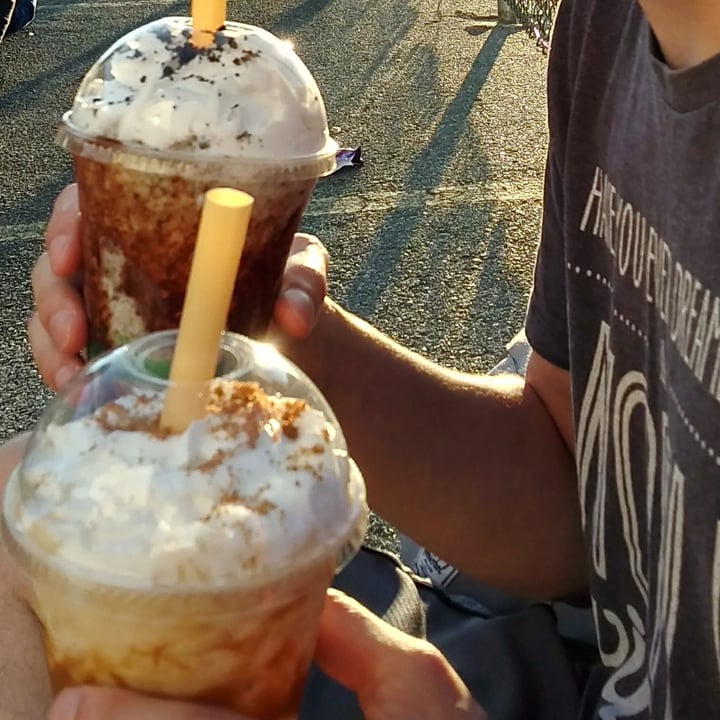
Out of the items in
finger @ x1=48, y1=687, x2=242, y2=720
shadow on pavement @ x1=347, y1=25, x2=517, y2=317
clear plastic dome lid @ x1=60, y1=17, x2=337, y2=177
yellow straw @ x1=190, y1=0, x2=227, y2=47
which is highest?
yellow straw @ x1=190, y1=0, x2=227, y2=47

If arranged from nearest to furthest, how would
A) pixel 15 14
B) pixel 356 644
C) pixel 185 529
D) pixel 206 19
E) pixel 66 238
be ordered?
pixel 185 529, pixel 356 644, pixel 206 19, pixel 66 238, pixel 15 14

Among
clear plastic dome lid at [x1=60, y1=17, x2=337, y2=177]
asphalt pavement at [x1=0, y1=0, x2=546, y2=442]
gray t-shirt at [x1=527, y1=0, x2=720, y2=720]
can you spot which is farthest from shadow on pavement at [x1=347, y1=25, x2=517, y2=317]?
clear plastic dome lid at [x1=60, y1=17, x2=337, y2=177]

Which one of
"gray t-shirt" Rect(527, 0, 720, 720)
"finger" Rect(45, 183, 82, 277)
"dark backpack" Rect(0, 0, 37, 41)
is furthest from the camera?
"dark backpack" Rect(0, 0, 37, 41)

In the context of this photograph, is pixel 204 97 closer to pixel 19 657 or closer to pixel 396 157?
pixel 19 657

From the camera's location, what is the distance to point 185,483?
59 centimetres

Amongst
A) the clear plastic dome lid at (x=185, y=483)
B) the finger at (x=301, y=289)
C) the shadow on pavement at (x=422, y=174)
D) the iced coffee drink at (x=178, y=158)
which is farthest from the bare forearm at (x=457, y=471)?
the shadow on pavement at (x=422, y=174)

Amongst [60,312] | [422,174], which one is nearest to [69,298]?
[60,312]

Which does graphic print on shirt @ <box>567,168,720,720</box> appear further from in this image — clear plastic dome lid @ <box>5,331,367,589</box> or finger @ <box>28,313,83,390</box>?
finger @ <box>28,313,83,390</box>

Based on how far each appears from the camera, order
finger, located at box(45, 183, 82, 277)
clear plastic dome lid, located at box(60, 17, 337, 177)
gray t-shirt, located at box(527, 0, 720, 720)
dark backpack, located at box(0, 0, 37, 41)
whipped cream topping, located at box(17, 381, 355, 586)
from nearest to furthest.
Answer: whipped cream topping, located at box(17, 381, 355, 586), gray t-shirt, located at box(527, 0, 720, 720), clear plastic dome lid, located at box(60, 17, 337, 177), finger, located at box(45, 183, 82, 277), dark backpack, located at box(0, 0, 37, 41)

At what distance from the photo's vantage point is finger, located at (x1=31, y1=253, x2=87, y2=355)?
937mm

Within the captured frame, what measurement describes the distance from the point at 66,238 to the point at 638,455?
58 centimetres

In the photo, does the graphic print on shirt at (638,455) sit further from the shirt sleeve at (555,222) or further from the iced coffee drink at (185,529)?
the iced coffee drink at (185,529)

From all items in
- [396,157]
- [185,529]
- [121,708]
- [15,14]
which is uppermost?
[185,529]

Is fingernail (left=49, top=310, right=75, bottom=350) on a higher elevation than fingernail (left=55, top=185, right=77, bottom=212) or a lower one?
lower
